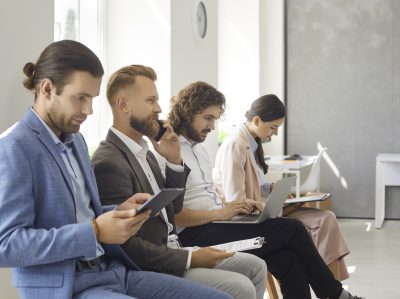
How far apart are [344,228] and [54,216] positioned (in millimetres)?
5467

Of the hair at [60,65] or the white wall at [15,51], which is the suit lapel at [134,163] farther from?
the hair at [60,65]

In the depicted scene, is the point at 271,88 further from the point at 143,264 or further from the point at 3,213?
the point at 3,213

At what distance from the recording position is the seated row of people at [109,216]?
180 centimetres

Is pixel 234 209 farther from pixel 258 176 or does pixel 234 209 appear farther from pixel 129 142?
pixel 129 142

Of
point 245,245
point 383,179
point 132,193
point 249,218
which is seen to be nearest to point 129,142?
point 132,193

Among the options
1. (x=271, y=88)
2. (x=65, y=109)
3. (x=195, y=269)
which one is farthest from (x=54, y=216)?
(x=271, y=88)

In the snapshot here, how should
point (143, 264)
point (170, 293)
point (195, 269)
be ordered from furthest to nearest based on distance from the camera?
1. point (195, 269)
2. point (143, 264)
3. point (170, 293)

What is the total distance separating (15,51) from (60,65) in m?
0.47

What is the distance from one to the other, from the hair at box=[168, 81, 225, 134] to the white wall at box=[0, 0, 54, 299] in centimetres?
97

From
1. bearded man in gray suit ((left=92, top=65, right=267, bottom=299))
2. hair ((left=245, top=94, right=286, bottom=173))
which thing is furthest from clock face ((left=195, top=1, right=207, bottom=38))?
bearded man in gray suit ((left=92, top=65, right=267, bottom=299))

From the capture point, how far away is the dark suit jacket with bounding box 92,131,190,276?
2.35 m

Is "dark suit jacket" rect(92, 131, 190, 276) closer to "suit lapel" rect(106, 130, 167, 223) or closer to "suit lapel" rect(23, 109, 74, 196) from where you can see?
"suit lapel" rect(106, 130, 167, 223)

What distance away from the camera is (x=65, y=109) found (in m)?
1.94

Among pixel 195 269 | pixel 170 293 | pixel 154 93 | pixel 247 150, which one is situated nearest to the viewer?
pixel 170 293
